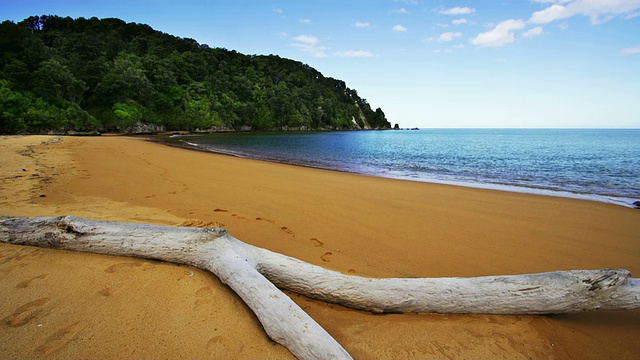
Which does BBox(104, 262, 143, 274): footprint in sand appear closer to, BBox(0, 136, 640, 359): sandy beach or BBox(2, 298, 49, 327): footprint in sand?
BBox(0, 136, 640, 359): sandy beach

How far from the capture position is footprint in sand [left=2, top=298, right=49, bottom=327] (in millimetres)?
1854

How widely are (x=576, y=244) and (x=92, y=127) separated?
5183cm

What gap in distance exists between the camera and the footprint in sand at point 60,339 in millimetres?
1657

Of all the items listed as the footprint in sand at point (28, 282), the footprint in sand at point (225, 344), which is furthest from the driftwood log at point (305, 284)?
the footprint in sand at point (28, 282)

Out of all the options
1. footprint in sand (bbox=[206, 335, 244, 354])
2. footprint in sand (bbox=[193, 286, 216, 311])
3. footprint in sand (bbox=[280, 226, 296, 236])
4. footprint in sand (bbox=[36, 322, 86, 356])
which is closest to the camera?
footprint in sand (bbox=[36, 322, 86, 356])

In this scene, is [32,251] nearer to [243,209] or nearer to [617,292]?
[243,209]

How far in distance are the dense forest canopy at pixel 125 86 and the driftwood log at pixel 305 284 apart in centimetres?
4183

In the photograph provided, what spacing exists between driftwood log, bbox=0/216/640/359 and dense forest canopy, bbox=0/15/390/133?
41834 millimetres

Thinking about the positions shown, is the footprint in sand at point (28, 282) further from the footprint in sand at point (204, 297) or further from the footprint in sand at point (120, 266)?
the footprint in sand at point (204, 297)

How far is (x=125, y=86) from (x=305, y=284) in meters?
56.1

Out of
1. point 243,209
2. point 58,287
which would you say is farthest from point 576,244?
point 58,287

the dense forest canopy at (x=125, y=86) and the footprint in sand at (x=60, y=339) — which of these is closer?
the footprint in sand at (x=60, y=339)

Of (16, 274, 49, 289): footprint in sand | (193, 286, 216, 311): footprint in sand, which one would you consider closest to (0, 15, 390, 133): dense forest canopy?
(16, 274, 49, 289): footprint in sand

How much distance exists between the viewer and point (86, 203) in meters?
4.75
